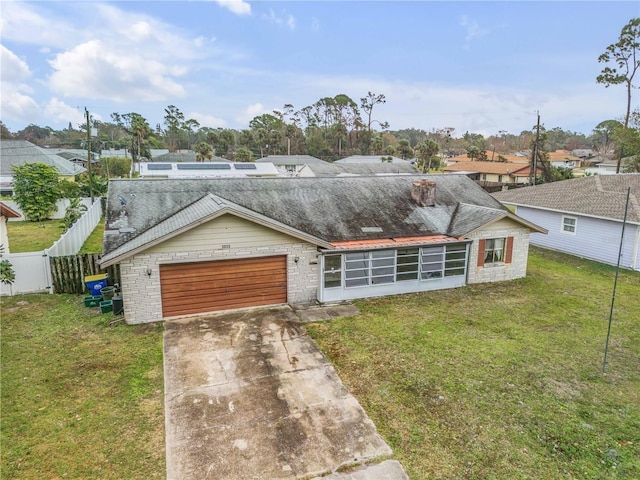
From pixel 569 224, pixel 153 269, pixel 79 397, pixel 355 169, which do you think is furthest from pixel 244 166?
pixel 79 397

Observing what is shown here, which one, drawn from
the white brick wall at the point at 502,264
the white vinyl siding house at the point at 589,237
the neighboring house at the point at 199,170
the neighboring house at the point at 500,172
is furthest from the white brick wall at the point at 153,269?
the neighboring house at the point at 500,172

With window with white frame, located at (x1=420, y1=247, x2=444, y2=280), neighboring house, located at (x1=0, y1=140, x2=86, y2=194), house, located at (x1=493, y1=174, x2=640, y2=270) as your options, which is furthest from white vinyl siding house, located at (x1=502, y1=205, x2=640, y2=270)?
neighboring house, located at (x1=0, y1=140, x2=86, y2=194)

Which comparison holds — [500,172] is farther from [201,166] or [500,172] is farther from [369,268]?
[369,268]

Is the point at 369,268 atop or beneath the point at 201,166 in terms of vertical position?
beneath

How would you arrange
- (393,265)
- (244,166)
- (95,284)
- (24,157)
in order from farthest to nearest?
(244,166), (24,157), (393,265), (95,284)

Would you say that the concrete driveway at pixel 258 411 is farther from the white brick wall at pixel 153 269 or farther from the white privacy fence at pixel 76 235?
the white privacy fence at pixel 76 235

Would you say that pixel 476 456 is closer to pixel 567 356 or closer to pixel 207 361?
pixel 567 356
